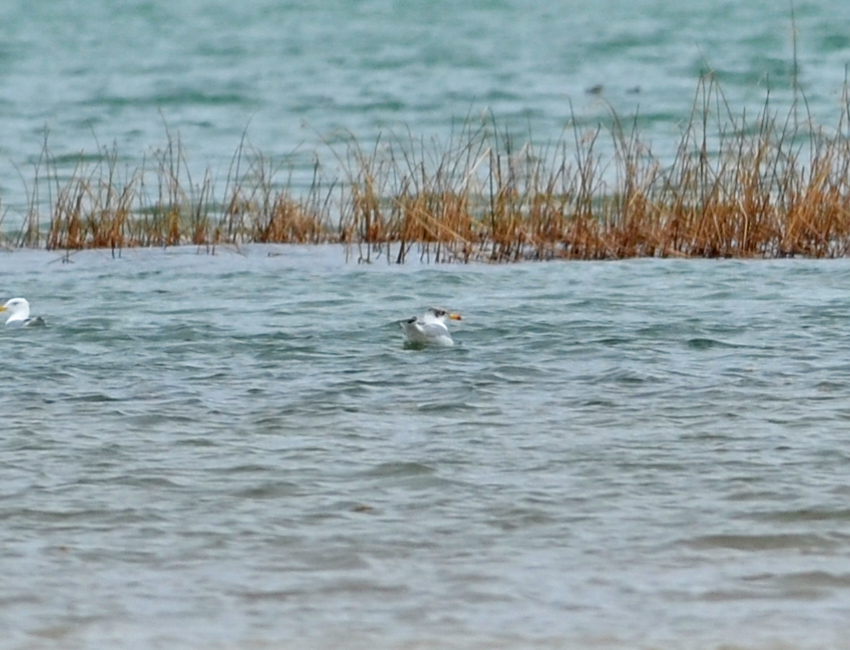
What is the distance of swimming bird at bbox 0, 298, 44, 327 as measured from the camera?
8586 millimetres

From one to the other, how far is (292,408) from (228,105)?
63.7 ft

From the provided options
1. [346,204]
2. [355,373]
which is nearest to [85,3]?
[346,204]

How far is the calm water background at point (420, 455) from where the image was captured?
14.1 ft

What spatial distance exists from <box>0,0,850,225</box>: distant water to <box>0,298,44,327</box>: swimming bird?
11.3 ft

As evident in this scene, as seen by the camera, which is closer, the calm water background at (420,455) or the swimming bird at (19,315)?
the calm water background at (420,455)

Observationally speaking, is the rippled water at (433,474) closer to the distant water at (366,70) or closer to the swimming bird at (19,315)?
the swimming bird at (19,315)

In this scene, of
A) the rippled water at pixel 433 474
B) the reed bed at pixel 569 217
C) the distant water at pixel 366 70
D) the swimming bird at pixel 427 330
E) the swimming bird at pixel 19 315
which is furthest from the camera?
the distant water at pixel 366 70

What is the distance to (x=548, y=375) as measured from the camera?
727 centimetres

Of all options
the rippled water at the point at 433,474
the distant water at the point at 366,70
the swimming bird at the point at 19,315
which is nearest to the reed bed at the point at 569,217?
the distant water at the point at 366,70

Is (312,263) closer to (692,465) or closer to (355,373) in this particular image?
(355,373)

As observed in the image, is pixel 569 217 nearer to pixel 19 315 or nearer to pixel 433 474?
pixel 19 315

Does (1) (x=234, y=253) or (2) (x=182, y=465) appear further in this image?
(1) (x=234, y=253)

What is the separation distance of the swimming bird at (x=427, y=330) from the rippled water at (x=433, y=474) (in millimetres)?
103

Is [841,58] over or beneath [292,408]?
over
